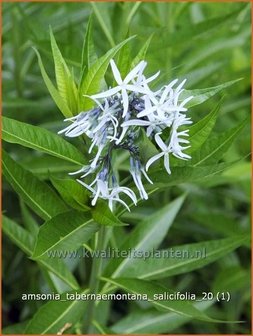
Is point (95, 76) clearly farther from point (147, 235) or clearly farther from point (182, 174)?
point (147, 235)

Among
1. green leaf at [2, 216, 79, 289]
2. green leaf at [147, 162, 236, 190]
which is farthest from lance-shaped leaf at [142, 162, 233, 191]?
green leaf at [2, 216, 79, 289]

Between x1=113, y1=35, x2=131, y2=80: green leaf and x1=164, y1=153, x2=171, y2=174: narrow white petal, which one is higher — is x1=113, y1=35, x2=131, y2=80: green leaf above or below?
above

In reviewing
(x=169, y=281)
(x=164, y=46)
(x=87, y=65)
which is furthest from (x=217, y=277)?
(x=87, y=65)

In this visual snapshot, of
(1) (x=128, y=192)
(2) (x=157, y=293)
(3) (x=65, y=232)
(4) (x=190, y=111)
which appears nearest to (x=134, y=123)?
(1) (x=128, y=192)

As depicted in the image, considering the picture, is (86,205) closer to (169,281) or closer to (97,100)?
(97,100)

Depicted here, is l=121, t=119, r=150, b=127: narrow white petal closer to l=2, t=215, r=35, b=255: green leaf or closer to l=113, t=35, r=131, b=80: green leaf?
l=113, t=35, r=131, b=80: green leaf

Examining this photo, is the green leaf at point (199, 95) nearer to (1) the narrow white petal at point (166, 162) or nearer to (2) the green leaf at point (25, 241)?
(1) the narrow white petal at point (166, 162)

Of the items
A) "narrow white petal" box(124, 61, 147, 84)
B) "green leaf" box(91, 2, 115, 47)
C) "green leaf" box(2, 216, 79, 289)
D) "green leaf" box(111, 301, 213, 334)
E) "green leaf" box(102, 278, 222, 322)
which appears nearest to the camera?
"narrow white petal" box(124, 61, 147, 84)

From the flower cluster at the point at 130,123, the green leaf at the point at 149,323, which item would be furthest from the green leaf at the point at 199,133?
the green leaf at the point at 149,323
